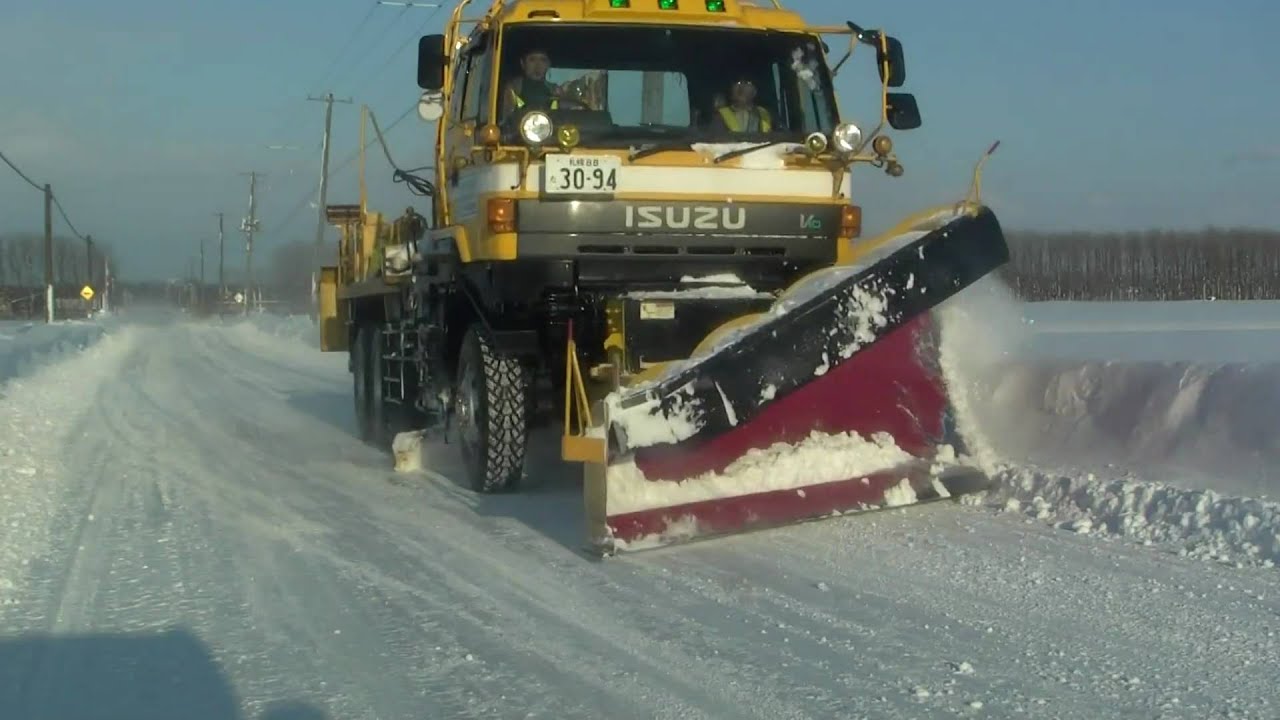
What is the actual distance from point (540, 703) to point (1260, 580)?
10.2 ft

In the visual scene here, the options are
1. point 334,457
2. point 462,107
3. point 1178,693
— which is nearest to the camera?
point 1178,693

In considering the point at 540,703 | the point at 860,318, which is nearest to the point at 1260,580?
the point at 860,318

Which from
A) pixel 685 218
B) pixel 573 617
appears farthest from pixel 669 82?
pixel 573 617

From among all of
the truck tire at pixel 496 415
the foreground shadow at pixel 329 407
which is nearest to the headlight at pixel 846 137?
the truck tire at pixel 496 415

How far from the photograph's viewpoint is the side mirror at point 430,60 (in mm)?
7730

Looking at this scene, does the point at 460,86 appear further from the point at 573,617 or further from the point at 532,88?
the point at 573,617

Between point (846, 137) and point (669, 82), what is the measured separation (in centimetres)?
116

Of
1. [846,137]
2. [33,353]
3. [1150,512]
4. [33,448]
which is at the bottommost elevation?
[33,353]

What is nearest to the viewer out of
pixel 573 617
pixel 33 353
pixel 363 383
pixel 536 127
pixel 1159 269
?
pixel 573 617

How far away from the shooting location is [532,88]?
7480 mm

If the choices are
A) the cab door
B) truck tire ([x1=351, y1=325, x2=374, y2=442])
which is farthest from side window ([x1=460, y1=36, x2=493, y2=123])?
truck tire ([x1=351, y1=325, x2=374, y2=442])

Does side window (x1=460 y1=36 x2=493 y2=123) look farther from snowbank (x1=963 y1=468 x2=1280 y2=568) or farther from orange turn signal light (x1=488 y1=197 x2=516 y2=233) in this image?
snowbank (x1=963 y1=468 x2=1280 y2=568)

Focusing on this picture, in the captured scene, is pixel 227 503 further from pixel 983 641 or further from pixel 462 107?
pixel 983 641

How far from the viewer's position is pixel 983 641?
462 centimetres
